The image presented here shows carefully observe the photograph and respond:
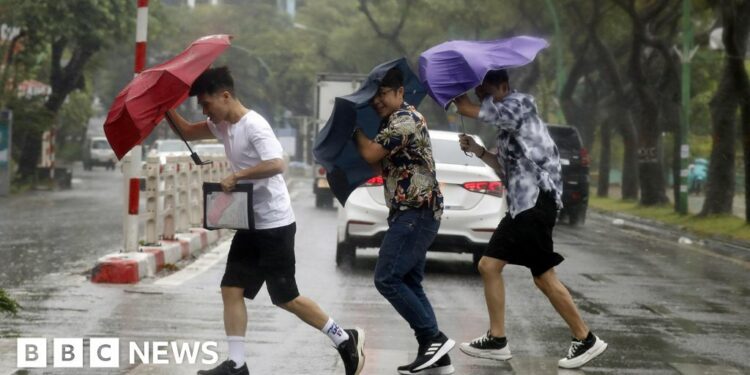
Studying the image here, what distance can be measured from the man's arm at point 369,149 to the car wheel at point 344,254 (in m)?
6.94

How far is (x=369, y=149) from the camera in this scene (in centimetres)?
766

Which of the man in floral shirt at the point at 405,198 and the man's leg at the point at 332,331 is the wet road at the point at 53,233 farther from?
the man in floral shirt at the point at 405,198

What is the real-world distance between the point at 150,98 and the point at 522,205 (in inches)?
92.2

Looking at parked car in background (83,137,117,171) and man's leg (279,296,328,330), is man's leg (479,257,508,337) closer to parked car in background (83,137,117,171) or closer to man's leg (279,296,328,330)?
man's leg (279,296,328,330)

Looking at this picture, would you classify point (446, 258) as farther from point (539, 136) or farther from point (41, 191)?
point (41, 191)

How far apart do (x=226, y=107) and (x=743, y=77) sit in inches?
716

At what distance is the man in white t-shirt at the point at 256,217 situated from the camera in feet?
24.0

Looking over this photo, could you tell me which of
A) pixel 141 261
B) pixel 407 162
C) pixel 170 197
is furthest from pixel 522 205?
pixel 170 197

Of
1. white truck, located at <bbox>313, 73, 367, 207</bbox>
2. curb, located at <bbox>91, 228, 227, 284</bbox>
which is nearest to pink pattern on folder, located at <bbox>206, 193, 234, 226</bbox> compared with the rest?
curb, located at <bbox>91, 228, 227, 284</bbox>

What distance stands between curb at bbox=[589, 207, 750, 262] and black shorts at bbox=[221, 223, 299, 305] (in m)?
12.2

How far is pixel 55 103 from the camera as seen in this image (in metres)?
38.7

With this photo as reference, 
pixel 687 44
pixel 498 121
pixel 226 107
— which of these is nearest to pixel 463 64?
pixel 498 121

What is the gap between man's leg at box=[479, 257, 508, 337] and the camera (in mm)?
8227

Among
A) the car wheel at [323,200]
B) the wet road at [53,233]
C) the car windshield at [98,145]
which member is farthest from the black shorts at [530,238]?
the car windshield at [98,145]
